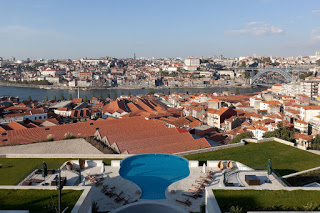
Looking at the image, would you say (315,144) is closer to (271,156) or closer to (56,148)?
(271,156)

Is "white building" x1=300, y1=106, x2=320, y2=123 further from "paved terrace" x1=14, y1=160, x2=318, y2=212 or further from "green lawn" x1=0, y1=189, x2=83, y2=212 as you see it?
"green lawn" x1=0, y1=189, x2=83, y2=212

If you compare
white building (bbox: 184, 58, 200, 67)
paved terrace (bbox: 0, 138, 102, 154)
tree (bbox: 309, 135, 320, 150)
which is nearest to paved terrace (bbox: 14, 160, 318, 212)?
paved terrace (bbox: 0, 138, 102, 154)

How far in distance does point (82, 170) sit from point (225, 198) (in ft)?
6.94

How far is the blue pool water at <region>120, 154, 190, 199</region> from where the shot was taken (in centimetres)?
357

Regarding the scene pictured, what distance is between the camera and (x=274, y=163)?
4.89 m

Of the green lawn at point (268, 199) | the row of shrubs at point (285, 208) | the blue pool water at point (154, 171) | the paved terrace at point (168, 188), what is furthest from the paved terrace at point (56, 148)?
the row of shrubs at point (285, 208)

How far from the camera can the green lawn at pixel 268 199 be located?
8.09 ft

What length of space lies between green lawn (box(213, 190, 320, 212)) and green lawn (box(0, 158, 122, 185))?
7.55 ft

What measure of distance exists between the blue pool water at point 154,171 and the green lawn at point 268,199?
3.05 ft

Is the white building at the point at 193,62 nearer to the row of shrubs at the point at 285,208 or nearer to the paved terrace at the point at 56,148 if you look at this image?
the paved terrace at the point at 56,148

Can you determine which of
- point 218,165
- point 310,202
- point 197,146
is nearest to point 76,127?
point 197,146

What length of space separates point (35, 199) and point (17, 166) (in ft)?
7.49

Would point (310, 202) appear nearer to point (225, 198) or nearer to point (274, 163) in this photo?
point (225, 198)

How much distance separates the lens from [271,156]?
521cm
